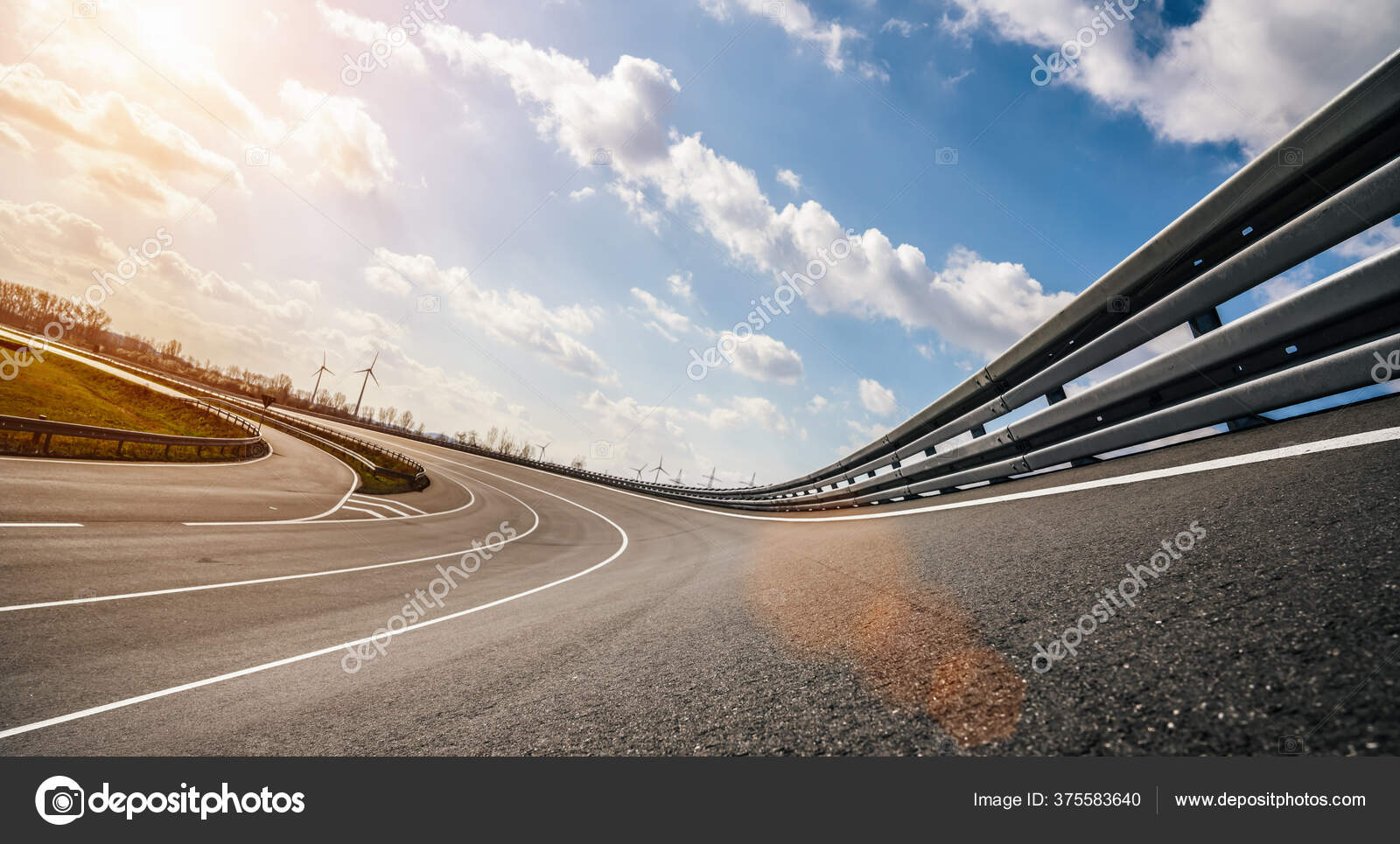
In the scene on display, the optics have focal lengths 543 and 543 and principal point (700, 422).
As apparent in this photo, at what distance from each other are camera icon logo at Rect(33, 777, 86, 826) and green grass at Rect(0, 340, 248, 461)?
23.3 metres

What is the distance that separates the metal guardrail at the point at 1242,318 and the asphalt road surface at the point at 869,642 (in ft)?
1.01

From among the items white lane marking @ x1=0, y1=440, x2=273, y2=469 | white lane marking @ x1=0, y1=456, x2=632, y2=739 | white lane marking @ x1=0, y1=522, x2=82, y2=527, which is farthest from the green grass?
white lane marking @ x1=0, y1=456, x2=632, y2=739

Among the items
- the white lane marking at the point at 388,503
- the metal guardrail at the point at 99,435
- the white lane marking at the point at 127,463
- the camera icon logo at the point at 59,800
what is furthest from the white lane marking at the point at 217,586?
the metal guardrail at the point at 99,435

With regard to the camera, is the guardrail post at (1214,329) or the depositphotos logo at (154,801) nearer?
the depositphotos logo at (154,801)

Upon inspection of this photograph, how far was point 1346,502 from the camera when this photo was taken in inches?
87.6

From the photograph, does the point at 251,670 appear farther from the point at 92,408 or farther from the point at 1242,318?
the point at 92,408

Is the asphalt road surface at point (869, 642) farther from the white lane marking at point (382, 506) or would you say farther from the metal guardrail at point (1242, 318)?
the white lane marking at point (382, 506)

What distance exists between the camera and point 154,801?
170 cm

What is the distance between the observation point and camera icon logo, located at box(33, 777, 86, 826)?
1.67 m

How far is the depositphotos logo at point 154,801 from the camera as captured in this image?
1.65m

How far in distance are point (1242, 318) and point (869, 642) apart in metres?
3.22

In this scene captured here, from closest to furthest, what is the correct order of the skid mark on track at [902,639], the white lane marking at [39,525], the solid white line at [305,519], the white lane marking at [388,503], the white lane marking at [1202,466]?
the skid mark on track at [902,639]
the white lane marking at [1202,466]
the white lane marking at [39,525]
the solid white line at [305,519]
the white lane marking at [388,503]

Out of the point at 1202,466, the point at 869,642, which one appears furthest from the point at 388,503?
the point at 1202,466

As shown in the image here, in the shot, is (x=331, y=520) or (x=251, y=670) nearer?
(x=251, y=670)
